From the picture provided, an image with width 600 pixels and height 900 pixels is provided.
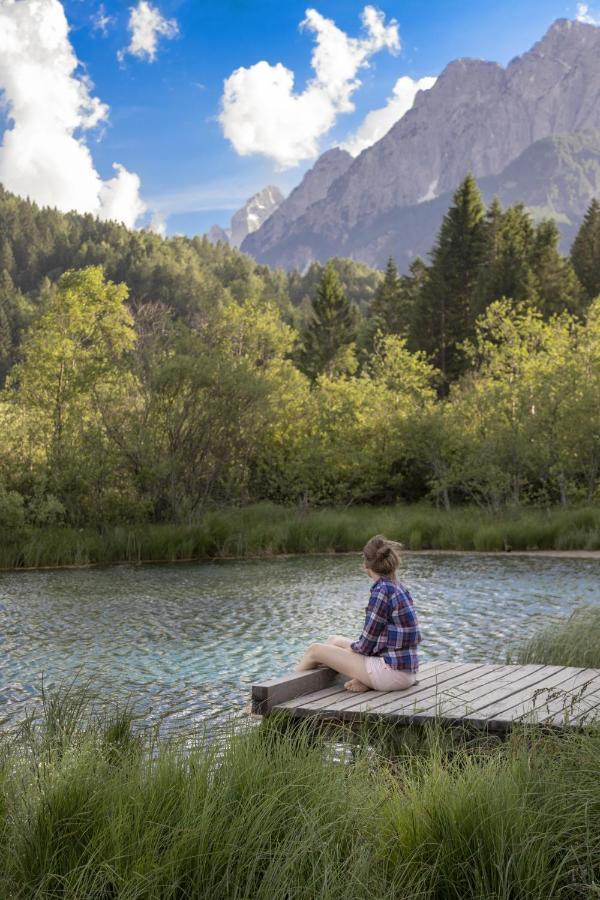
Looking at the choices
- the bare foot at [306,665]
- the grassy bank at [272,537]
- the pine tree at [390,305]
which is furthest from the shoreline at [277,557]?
the pine tree at [390,305]

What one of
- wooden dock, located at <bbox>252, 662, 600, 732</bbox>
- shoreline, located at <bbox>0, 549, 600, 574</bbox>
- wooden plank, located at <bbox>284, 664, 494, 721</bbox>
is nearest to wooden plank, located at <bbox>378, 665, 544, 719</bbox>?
wooden dock, located at <bbox>252, 662, 600, 732</bbox>

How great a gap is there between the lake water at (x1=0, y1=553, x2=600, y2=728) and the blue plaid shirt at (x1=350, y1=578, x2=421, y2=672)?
1584mm

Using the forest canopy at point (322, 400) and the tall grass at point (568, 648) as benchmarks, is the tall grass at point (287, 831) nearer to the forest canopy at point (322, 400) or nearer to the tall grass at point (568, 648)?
the tall grass at point (568, 648)

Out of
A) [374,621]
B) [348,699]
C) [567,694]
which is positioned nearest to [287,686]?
[348,699]

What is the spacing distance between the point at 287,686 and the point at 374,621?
773 mm

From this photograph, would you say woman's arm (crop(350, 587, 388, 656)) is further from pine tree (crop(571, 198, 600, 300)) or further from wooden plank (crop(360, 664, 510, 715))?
pine tree (crop(571, 198, 600, 300))

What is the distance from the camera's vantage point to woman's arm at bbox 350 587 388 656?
633cm

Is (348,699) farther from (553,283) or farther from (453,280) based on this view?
(453,280)

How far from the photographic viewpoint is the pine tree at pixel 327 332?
5825 cm

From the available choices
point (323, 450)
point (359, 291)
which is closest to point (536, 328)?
point (323, 450)

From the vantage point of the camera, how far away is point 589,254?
175ft

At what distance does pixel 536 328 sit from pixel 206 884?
34.3 metres

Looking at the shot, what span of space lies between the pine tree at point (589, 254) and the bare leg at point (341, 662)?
48.7 metres

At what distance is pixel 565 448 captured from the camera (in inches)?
1040
